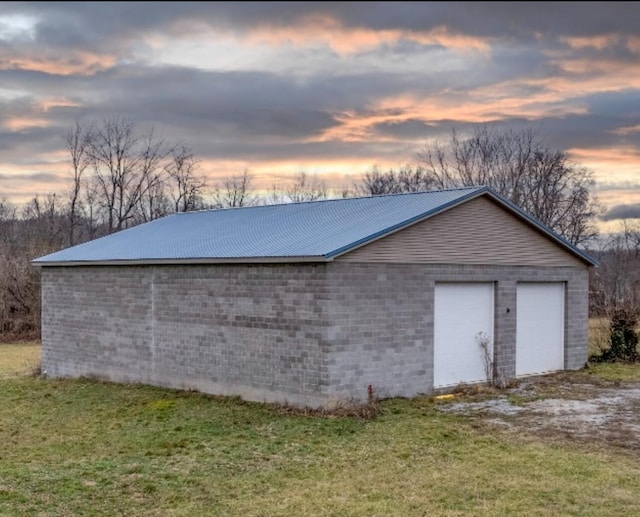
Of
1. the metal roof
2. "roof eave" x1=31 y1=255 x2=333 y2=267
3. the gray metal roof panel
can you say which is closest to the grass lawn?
"roof eave" x1=31 y1=255 x2=333 y2=267

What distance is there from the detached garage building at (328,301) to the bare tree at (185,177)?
89.7 ft

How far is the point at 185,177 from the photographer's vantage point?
47125 mm

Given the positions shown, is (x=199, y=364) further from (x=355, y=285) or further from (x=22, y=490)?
(x=22, y=490)

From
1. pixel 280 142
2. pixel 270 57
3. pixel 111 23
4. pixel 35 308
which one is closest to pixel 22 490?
pixel 111 23

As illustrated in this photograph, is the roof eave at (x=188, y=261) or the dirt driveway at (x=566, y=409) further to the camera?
the roof eave at (x=188, y=261)

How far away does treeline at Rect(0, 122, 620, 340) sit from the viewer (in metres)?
43.9

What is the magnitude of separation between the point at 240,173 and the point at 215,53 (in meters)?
36.9

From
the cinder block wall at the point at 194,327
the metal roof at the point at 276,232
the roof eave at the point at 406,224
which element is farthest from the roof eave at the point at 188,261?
the roof eave at the point at 406,224

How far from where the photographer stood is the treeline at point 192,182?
144 feet

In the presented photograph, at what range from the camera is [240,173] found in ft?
163

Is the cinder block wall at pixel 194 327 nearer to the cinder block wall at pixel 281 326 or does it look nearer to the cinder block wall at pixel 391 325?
the cinder block wall at pixel 281 326

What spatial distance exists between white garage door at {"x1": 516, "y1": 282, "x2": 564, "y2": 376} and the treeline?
25546mm

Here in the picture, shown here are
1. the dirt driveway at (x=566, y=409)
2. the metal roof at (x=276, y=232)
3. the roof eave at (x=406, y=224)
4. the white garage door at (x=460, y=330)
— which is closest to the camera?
the dirt driveway at (x=566, y=409)

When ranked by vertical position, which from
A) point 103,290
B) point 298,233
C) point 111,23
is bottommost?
point 103,290
